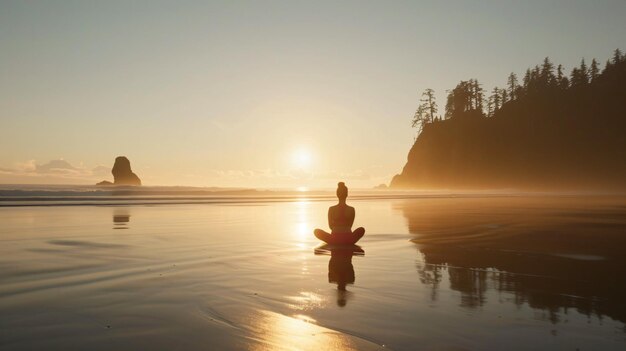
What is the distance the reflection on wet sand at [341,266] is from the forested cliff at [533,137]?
9728 centimetres

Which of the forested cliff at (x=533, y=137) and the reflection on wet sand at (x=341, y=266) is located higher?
the forested cliff at (x=533, y=137)

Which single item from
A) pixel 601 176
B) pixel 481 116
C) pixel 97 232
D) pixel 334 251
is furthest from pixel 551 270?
pixel 481 116

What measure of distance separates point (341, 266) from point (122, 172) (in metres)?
130

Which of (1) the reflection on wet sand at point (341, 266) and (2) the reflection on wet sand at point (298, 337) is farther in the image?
(1) the reflection on wet sand at point (341, 266)

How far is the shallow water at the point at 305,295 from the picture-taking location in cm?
464

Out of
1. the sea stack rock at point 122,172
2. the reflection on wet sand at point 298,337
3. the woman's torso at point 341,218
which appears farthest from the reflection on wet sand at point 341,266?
the sea stack rock at point 122,172

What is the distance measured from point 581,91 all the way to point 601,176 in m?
28.8

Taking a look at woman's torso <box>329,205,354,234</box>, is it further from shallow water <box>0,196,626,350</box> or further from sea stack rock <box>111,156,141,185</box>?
sea stack rock <box>111,156,141,185</box>

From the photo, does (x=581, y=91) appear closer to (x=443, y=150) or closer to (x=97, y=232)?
(x=443, y=150)

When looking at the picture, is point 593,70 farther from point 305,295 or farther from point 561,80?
point 305,295

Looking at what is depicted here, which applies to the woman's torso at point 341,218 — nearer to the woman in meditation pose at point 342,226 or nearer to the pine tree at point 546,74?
the woman in meditation pose at point 342,226

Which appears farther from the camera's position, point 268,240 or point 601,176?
point 601,176

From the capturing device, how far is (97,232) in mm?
15273

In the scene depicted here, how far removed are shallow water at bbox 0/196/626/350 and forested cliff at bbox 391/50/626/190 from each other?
9584 centimetres
